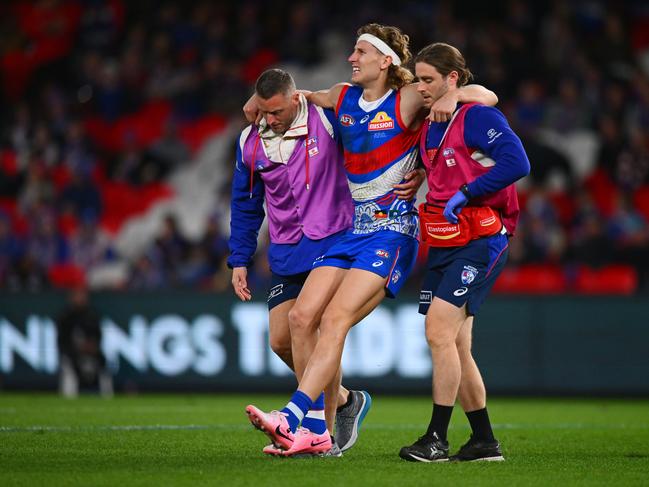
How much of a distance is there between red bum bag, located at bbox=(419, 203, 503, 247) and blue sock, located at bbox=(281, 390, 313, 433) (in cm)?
123

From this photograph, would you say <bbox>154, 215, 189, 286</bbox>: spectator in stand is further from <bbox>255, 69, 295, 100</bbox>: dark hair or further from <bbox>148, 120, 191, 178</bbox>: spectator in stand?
<bbox>255, 69, 295, 100</bbox>: dark hair

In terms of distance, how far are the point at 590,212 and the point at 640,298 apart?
193 centimetres

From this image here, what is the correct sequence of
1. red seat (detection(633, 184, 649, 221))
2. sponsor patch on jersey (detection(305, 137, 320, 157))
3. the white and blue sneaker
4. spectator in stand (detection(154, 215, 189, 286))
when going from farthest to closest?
spectator in stand (detection(154, 215, 189, 286))
red seat (detection(633, 184, 649, 221))
the white and blue sneaker
sponsor patch on jersey (detection(305, 137, 320, 157))

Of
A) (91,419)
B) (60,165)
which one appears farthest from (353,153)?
(60,165)

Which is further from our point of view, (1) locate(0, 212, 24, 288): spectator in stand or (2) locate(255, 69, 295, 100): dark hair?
(1) locate(0, 212, 24, 288): spectator in stand

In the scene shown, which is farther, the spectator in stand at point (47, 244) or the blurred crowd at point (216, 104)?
the spectator in stand at point (47, 244)

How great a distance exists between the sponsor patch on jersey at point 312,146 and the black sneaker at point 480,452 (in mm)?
2061

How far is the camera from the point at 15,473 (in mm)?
6375

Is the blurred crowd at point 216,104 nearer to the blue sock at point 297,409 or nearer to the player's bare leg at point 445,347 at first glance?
the player's bare leg at point 445,347

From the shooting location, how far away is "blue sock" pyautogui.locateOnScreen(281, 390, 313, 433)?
6911mm

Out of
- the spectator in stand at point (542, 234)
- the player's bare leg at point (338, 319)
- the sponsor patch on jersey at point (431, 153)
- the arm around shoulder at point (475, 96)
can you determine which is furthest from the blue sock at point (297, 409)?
the spectator in stand at point (542, 234)

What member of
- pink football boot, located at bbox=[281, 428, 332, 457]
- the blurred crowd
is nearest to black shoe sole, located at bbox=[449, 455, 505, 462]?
pink football boot, located at bbox=[281, 428, 332, 457]

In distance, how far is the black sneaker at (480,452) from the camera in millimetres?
7238

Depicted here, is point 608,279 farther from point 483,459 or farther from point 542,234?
point 483,459
